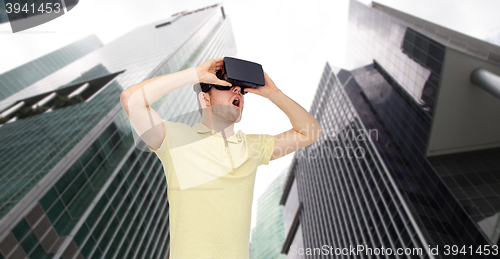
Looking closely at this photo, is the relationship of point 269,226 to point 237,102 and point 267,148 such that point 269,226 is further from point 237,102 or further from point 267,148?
point 237,102

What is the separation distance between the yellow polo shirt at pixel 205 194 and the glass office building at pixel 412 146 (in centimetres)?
2448

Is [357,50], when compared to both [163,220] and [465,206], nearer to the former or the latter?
[465,206]

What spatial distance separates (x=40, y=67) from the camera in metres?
86.2

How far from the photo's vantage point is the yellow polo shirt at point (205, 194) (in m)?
2.07

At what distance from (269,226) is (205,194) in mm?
93367

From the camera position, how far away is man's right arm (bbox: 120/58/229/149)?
201cm

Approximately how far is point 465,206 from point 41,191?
3056 cm

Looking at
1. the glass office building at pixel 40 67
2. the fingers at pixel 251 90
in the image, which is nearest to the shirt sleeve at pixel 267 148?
the fingers at pixel 251 90

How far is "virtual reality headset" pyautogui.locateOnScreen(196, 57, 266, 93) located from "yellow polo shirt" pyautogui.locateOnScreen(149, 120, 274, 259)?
1.87 feet

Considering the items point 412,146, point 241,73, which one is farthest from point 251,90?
point 412,146

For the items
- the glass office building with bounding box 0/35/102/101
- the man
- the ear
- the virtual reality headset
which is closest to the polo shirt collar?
the man

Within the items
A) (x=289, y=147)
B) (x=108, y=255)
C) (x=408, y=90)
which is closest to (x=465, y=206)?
(x=408, y=90)

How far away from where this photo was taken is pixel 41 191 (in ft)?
55.3

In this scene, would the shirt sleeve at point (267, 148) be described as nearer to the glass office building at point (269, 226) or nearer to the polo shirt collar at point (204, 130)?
the polo shirt collar at point (204, 130)
